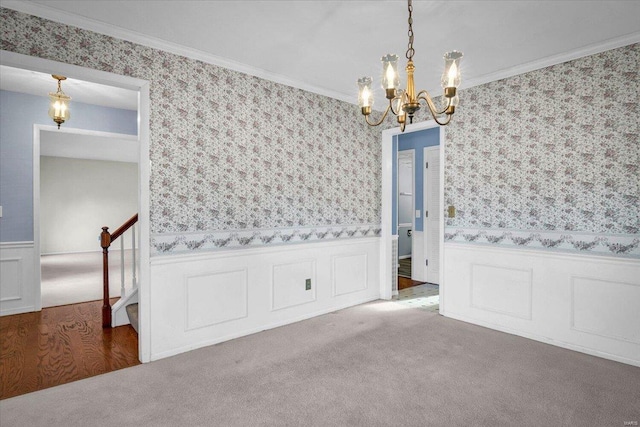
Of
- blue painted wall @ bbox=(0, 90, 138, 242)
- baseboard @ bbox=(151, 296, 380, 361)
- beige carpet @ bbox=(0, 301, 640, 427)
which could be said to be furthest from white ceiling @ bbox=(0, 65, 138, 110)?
beige carpet @ bbox=(0, 301, 640, 427)

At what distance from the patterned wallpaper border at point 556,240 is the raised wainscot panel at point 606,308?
0.26 metres

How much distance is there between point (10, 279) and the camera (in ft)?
13.3

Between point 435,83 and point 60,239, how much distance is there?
1028 centimetres

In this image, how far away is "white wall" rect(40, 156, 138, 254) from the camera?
929cm

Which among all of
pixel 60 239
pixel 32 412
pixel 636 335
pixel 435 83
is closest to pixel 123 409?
Answer: pixel 32 412

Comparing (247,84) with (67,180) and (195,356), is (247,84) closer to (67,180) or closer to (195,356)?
(195,356)

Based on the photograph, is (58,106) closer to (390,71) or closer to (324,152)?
(324,152)

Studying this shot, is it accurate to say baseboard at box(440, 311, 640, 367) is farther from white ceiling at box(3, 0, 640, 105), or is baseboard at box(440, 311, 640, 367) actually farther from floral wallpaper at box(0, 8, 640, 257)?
white ceiling at box(3, 0, 640, 105)

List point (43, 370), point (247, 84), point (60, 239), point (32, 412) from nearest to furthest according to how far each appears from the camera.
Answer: point (32, 412)
point (43, 370)
point (247, 84)
point (60, 239)

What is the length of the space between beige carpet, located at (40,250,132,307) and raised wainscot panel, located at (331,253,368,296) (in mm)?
3182

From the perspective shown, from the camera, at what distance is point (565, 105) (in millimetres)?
3105

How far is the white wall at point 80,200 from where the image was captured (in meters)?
9.29

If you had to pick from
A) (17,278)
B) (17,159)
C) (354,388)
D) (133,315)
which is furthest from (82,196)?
(354,388)

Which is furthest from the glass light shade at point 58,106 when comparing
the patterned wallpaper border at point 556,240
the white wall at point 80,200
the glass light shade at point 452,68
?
the white wall at point 80,200
